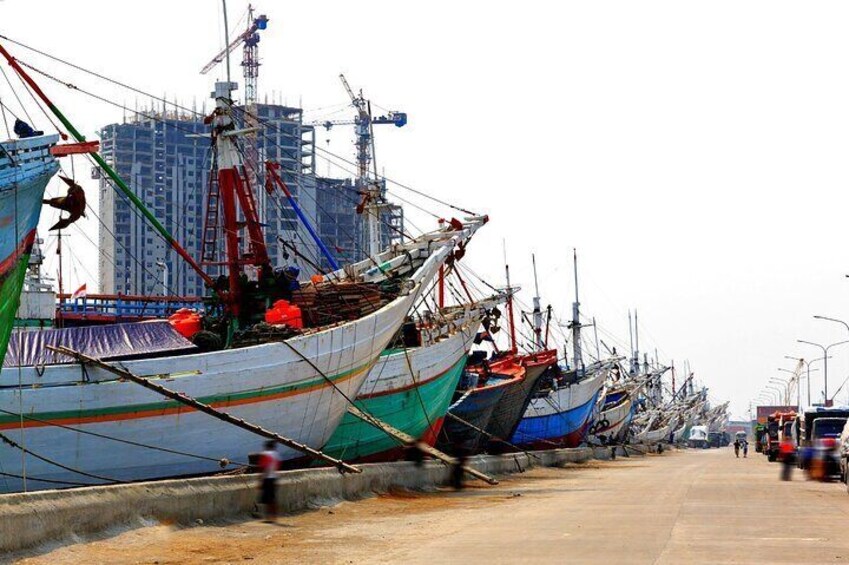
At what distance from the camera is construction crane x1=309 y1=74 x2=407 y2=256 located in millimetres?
51144

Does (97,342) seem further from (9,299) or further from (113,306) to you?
(113,306)

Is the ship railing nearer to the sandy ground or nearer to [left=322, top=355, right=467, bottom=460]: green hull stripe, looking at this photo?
[left=322, top=355, right=467, bottom=460]: green hull stripe

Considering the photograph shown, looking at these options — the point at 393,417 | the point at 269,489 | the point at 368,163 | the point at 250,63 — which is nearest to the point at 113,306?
the point at 393,417

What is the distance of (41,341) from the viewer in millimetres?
23625

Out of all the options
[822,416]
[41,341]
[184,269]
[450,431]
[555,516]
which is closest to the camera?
[555,516]

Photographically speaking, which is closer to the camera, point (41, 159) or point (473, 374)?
point (41, 159)

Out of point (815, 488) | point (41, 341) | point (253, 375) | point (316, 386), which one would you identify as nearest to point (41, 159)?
point (41, 341)

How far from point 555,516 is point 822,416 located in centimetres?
2741

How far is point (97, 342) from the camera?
79.8 ft

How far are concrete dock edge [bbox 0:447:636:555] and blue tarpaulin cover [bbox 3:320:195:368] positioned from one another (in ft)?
15.1

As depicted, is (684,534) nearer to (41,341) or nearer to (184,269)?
(41,341)

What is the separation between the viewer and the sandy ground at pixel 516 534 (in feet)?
47.1

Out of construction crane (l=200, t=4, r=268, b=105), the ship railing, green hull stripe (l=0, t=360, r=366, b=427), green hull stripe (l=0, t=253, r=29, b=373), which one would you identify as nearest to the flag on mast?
the ship railing

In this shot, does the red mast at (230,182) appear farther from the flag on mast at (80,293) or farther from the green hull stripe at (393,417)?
the flag on mast at (80,293)
